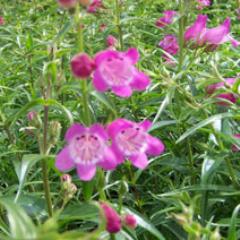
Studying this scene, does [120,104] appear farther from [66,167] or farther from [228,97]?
[66,167]

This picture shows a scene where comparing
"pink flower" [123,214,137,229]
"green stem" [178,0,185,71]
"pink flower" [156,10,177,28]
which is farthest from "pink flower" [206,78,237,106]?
"pink flower" [156,10,177,28]

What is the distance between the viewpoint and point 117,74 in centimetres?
152

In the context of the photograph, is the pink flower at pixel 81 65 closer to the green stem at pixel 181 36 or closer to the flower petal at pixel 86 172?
the flower petal at pixel 86 172

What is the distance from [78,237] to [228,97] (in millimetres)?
1196

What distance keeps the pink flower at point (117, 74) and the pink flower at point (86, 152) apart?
0.12 meters

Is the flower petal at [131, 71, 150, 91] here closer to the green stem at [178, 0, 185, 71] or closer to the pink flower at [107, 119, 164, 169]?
the pink flower at [107, 119, 164, 169]

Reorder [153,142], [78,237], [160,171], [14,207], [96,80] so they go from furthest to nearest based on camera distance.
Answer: [160,171]
[153,142]
[96,80]
[14,207]
[78,237]

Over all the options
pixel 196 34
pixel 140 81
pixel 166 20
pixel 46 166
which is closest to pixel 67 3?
pixel 140 81

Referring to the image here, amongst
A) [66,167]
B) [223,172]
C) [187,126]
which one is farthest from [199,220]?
[66,167]

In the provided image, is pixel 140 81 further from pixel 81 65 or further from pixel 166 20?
pixel 166 20

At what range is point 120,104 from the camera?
8.46 ft

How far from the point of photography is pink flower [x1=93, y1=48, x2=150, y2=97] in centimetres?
145

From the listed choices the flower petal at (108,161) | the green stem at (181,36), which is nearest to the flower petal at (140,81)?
the flower petal at (108,161)

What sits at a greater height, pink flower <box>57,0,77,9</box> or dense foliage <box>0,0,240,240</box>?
pink flower <box>57,0,77,9</box>
